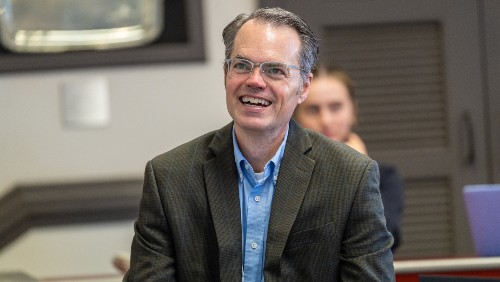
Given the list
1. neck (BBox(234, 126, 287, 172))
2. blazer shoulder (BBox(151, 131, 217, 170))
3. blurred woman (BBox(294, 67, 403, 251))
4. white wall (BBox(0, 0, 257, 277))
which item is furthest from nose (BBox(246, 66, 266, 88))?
white wall (BBox(0, 0, 257, 277))

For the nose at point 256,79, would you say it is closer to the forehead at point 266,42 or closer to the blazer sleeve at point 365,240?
the forehead at point 266,42

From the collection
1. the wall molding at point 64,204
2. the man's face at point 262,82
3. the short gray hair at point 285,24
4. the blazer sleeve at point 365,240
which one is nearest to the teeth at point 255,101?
the man's face at point 262,82

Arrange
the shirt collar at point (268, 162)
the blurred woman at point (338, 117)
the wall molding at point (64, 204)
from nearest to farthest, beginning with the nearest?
1. the shirt collar at point (268, 162)
2. the blurred woman at point (338, 117)
3. the wall molding at point (64, 204)

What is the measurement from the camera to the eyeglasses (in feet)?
6.60

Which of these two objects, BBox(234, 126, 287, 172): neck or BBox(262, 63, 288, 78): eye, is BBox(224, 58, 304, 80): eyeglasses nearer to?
BBox(262, 63, 288, 78): eye

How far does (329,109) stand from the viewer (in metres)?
3.49

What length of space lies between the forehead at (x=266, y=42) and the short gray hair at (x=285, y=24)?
0.04ft

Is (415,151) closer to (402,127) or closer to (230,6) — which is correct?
(402,127)

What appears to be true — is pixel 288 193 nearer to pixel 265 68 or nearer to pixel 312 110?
pixel 265 68

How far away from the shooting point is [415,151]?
178 inches

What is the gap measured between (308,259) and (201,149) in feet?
1.09

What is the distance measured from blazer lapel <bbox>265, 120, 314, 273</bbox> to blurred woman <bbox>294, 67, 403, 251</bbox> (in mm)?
1314

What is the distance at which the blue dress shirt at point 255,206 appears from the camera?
6.80 ft

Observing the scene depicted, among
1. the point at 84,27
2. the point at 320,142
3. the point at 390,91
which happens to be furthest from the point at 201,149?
the point at 390,91
